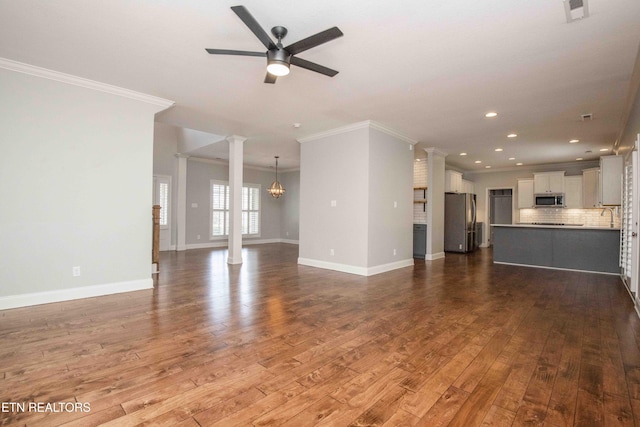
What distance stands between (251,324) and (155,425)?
Answer: 4.75ft

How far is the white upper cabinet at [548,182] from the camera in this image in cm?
886

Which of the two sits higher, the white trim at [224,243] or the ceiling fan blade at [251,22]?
the ceiling fan blade at [251,22]

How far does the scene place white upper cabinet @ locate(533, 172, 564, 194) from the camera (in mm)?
8859

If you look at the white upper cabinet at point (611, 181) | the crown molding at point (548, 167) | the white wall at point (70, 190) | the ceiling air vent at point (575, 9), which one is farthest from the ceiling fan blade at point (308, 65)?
the crown molding at point (548, 167)

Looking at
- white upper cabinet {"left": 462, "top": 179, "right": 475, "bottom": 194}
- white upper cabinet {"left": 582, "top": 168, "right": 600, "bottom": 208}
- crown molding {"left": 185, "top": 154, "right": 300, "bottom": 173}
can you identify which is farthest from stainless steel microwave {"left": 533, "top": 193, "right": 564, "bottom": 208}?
crown molding {"left": 185, "top": 154, "right": 300, "bottom": 173}

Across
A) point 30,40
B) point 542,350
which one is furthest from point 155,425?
point 30,40

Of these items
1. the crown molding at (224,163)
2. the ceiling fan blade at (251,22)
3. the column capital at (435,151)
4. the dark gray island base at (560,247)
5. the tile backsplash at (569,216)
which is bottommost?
the dark gray island base at (560,247)

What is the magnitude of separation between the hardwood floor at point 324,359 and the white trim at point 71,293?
0.15 m

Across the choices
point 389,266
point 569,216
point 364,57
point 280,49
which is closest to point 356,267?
point 389,266

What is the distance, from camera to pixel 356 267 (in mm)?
5543

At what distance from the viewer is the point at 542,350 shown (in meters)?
2.49

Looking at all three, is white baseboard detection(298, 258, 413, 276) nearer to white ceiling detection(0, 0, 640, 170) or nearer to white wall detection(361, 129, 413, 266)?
white wall detection(361, 129, 413, 266)

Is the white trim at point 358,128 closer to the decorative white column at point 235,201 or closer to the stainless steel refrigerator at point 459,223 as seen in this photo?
the decorative white column at point 235,201

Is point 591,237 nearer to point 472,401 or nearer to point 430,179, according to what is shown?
point 430,179
